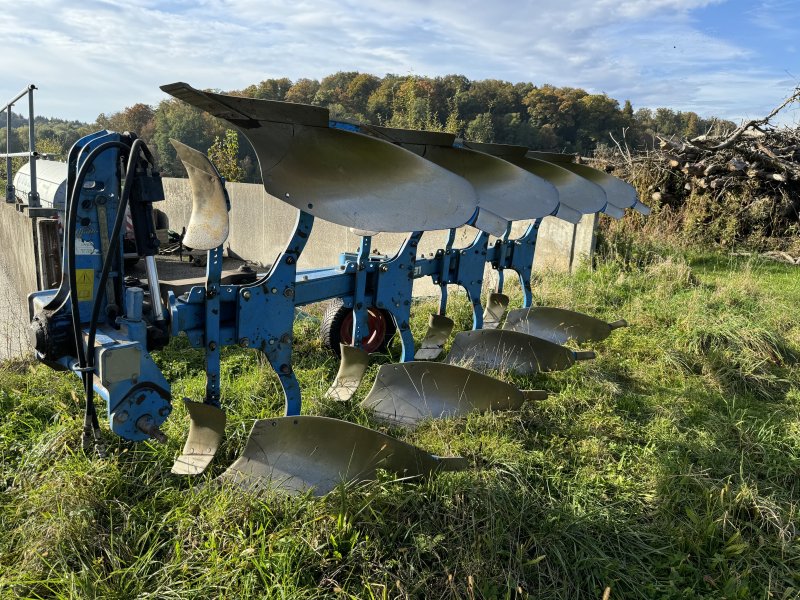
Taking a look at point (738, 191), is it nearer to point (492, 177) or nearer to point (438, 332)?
point (438, 332)

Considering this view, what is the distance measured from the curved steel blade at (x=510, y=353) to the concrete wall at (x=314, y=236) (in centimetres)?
276

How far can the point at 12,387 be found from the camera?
335 cm

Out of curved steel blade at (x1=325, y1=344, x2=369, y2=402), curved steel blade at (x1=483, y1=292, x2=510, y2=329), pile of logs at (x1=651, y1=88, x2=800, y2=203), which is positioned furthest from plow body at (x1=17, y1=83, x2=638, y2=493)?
pile of logs at (x1=651, y1=88, x2=800, y2=203)

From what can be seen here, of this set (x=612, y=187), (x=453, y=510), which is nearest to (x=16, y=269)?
(x=612, y=187)

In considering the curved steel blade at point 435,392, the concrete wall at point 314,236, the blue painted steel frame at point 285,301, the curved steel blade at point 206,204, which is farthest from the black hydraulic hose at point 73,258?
the concrete wall at point 314,236

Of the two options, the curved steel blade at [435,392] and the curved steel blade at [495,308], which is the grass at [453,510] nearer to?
the curved steel blade at [435,392]

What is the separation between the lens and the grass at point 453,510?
2049 millimetres

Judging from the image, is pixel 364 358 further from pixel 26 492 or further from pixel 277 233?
pixel 277 233

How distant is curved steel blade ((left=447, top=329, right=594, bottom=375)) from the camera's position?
401 centimetres

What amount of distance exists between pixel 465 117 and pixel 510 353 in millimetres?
15708

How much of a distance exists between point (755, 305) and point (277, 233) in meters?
7.44

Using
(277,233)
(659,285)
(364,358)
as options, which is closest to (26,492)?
(364,358)

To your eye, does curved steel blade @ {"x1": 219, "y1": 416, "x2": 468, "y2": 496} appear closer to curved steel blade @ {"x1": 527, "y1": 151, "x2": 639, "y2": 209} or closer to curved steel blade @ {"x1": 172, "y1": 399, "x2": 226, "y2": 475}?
curved steel blade @ {"x1": 172, "y1": 399, "x2": 226, "y2": 475}

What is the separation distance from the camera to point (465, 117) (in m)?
18.4
